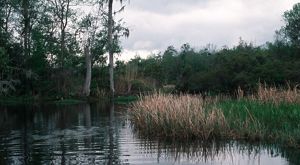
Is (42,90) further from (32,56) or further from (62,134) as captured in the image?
(62,134)

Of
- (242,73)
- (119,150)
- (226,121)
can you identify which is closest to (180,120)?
(226,121)

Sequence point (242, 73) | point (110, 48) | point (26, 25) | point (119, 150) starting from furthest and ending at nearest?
1. point (26, 25)
2. point (110, 48)
3. point (242, 73)
4. point (119, 150)

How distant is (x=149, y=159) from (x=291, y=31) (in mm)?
45940

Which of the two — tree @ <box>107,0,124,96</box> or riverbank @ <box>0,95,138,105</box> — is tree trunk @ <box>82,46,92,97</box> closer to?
riverbank @ <box>0,95,138,105</box>

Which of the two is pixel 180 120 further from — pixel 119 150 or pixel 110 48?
pixel 110 48

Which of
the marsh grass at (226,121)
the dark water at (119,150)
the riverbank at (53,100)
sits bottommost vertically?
the dark water at (119,150)

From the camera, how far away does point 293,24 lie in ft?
185

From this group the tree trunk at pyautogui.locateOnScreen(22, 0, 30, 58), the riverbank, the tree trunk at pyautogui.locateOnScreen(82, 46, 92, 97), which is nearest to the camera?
the riverbank

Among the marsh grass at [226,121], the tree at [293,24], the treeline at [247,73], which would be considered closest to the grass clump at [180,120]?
the marsh grass at [226,121]

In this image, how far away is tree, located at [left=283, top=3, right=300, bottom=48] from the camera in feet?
182

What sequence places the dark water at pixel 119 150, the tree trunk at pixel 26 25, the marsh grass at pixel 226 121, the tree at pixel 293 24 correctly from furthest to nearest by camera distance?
the tree at pixel 293 24 < the tree trunk at pixel 26 25 < the marsh grass at pixel 226 121 < the dark water at pixel 119 150

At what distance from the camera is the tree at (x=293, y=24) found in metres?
55.4

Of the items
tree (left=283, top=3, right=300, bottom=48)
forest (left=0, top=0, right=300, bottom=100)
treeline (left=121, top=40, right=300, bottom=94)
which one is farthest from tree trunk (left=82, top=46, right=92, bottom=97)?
tree (left=283, top=3, right=300, bottom=48)

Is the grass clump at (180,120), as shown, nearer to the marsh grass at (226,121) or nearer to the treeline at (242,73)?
the marsh grass at (226,121)
